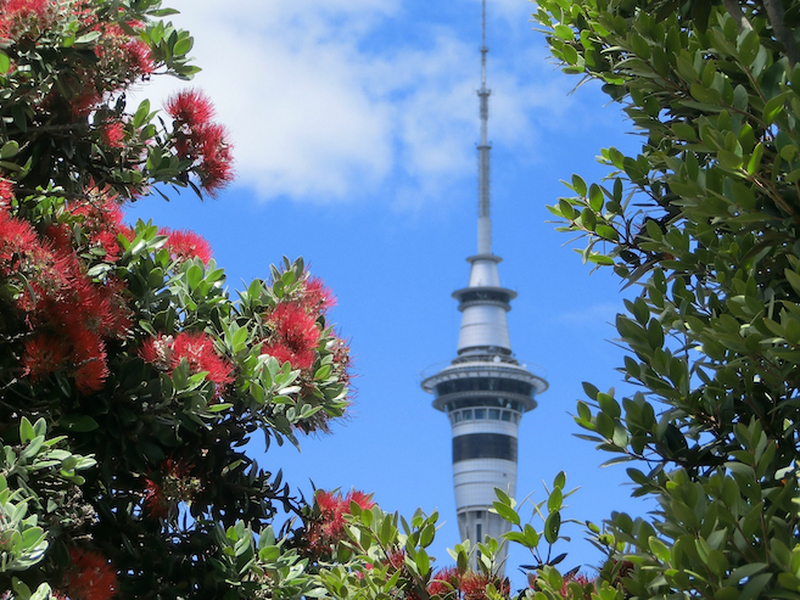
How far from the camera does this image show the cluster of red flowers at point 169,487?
177 inches

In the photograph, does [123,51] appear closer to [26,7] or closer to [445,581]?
[26,7]

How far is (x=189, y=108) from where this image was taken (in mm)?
5121

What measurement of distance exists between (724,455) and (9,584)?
114 inches

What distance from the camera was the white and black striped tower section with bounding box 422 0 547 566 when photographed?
79.1 metres

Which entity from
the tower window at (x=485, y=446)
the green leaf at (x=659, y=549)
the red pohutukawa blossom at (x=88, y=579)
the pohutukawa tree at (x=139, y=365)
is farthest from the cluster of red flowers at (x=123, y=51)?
the tower window at (x=485, y=446)

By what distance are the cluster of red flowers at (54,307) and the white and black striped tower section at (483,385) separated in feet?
244

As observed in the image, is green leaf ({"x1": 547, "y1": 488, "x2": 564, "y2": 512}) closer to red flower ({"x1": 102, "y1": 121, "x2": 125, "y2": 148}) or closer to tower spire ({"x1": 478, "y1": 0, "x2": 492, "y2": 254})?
red flower ({"x1": 102, "y1": 121, "x2": 125, "y2": 148})

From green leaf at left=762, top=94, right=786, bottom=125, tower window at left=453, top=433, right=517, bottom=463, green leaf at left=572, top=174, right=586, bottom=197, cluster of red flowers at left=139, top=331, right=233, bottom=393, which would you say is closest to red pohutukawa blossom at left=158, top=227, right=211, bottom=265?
cluster of red flowers at left=139, top=331, right=233, bottom=393

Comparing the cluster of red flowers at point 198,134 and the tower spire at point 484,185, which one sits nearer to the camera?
the cluster of red flowers at point 198,134

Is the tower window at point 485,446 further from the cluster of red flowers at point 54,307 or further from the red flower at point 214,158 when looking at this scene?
the cluster of red flowers at point 54,307

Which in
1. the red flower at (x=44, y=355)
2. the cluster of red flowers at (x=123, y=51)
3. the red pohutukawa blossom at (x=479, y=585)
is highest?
the cluster of red flowers at (x=123, y=51)

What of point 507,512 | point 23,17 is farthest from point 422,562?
point 23,17

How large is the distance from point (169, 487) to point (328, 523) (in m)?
1.17

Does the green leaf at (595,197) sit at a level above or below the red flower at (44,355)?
above
